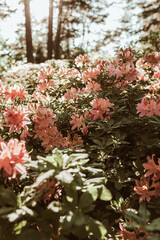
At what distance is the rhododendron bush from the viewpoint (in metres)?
0.92

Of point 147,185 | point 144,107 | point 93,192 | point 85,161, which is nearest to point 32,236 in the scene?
point 93,192

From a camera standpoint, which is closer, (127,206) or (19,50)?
(127,206)

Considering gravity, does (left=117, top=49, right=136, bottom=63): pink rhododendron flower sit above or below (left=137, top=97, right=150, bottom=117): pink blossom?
above

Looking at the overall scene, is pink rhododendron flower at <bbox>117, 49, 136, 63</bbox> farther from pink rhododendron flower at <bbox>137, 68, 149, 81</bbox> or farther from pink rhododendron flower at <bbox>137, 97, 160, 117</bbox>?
pink rhododendron flower at <bbox>137, 97, 160, 117</bbox>

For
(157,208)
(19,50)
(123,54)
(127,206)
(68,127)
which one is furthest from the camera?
(19,50)

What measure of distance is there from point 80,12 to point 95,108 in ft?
50.5

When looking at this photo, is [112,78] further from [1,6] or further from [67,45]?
[67,45]

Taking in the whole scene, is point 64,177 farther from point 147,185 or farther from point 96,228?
point 147,185

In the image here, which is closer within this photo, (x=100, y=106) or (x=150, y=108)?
(x=150, y=108)

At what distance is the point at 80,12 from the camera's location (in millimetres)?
15234

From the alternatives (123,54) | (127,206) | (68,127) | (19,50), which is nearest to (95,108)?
(68,127)

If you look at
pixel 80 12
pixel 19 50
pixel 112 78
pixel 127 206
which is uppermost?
pixel 80 12

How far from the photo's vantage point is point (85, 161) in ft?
3.45

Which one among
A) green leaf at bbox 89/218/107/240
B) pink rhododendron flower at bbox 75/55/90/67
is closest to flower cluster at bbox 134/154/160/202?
green leaf at bbox 89/218/107/240
